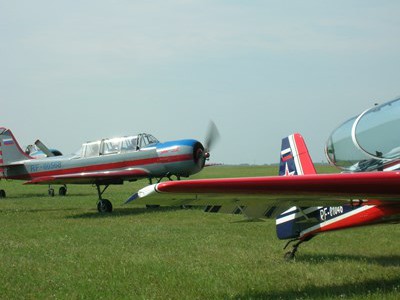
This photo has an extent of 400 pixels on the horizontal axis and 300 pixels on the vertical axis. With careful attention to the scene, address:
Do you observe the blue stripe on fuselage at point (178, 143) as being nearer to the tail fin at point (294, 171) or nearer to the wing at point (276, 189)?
the tail fin at point (294, 171)

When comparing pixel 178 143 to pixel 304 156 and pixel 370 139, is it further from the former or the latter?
pixel 370 139

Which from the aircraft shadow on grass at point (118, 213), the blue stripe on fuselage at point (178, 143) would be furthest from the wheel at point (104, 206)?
the blue stripe on fuselage at point (178, 143)

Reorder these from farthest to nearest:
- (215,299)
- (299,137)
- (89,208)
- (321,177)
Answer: (89,208)
(299,137)
(215,299)
(321,177)

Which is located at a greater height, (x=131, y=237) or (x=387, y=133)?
(x=387, y=133)

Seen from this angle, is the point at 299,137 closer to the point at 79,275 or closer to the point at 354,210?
the point at 354,210

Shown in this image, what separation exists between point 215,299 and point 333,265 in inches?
81.8

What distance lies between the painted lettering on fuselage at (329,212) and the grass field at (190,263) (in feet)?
1.97

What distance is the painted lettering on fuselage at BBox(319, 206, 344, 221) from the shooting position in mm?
6273

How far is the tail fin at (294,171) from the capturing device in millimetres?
6695

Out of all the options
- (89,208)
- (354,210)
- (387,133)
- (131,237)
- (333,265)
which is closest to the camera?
(387,133)

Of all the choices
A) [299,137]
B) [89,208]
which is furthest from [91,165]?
[299,137]

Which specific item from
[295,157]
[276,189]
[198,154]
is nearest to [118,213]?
[198,154]

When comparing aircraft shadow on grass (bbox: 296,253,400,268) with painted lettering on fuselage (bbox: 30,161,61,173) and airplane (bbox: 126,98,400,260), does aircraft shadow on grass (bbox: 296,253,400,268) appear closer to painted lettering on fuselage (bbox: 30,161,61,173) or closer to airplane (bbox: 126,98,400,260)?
Result: airplane (bbox: 126,98,400,260)

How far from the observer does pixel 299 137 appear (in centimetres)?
753
